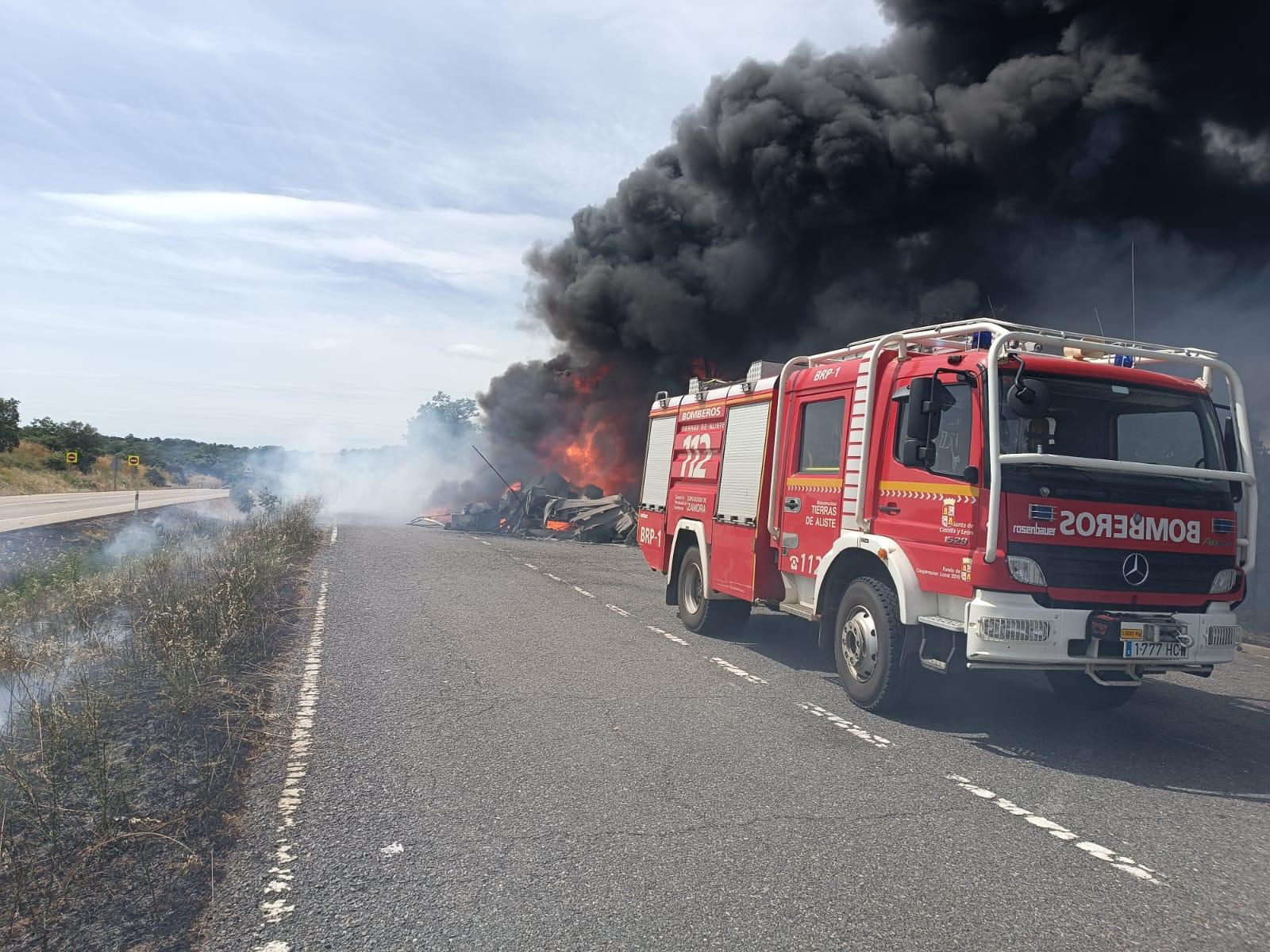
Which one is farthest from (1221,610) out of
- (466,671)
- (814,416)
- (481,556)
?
(481,556)

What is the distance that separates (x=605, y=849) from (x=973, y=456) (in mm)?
3213

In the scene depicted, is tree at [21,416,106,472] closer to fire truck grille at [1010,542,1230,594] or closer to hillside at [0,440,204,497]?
hillside at [0,440,204,497]

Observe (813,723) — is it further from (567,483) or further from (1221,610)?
(567,483)

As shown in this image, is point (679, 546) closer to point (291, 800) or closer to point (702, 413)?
point (702, 413)

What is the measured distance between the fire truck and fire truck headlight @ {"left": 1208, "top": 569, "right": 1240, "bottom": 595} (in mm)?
11

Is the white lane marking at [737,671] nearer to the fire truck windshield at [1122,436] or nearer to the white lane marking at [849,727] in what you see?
the white lane marking at [849,727]

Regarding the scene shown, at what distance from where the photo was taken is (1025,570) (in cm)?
532

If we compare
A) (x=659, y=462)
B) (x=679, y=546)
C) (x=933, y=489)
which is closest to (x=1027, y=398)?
(x=933, y=489)

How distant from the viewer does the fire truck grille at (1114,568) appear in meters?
5.34

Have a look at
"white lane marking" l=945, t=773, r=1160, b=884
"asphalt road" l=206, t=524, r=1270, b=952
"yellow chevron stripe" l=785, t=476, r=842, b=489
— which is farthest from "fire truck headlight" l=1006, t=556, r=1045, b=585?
"yellow chevron stripe" l=785, t=476, r=842, b=489

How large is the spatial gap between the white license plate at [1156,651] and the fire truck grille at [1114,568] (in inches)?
12.3

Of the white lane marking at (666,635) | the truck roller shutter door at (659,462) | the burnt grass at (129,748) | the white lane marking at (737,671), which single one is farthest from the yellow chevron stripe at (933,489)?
the truck roller shutter door at (659,462)

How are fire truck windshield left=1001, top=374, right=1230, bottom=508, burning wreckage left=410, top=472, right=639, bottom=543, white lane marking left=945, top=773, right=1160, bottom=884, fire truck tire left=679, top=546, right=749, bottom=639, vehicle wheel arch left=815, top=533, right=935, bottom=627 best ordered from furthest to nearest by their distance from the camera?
burning wreckage left=410, top=472, right=639, bottom=543 < fire truck tire left=679, top=546, right=749, bottom=639 < vehicle wheel arch left=815, top=533, right=935, bottom=627 < fire truck windshield left=1001, top=374, right=1230, bottom=508 < white lane marking left=945, top=773, right=1160, bottom=884

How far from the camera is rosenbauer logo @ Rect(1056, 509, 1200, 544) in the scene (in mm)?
5391
